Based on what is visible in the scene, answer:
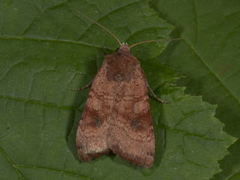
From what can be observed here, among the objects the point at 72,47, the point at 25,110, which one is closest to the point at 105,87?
the point at 72,47

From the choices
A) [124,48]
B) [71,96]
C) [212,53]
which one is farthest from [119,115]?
[212,53]

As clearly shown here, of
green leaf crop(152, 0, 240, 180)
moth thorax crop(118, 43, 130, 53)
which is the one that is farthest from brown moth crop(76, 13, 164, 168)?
green leaf crop(152, 0, 240, 180)

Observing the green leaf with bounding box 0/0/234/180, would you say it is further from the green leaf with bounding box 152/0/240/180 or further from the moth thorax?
the green leaf with bounding box 152/0/240/180

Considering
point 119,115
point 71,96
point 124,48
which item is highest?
point 124,48

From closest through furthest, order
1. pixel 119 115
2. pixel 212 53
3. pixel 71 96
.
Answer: pixel 71 96
pixel 119 115
pixel 212 53

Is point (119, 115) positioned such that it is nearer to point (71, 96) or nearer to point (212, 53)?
point (71, 96)
